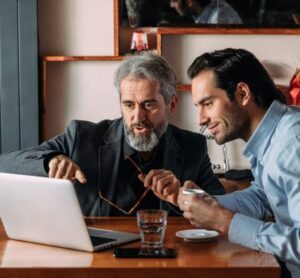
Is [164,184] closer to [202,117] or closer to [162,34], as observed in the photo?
[202,117]

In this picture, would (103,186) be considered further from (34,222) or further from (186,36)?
(186,36)

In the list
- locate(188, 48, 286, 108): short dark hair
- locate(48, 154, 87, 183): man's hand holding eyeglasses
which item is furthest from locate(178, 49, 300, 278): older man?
locate(48, 154, 87, 183): man's hand holding eyeglasses

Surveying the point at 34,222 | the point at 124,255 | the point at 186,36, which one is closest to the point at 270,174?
the point at 124,255

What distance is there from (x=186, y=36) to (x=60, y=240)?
7.74ft

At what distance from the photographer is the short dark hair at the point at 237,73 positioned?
2072 mm

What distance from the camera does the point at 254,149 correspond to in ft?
6.58

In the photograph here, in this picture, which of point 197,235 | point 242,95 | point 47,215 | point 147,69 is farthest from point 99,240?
point 147,69

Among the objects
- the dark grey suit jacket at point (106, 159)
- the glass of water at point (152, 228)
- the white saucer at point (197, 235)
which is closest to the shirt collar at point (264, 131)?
the white saucer at point (197, 235)

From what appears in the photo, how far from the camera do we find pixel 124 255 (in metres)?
1.65

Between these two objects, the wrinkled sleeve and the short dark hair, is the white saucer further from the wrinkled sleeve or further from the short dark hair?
the short dark hair

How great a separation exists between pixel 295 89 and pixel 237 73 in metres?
1.79

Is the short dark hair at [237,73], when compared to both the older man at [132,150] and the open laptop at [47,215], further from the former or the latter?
the open laptop at [47,215]

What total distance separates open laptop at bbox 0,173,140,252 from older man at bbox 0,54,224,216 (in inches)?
20.8

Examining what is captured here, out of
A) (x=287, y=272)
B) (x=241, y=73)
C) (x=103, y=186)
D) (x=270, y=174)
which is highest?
(x=241, y=73)
